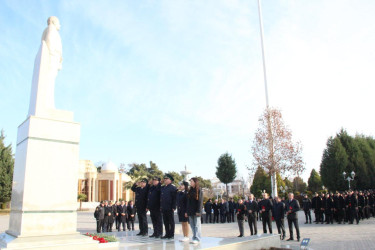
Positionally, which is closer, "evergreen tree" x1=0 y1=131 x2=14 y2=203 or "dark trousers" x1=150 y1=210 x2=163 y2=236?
"dark trousers" x1=150 y1=210 x2=163 y2=236

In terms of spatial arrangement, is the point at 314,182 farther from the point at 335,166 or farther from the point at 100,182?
the point at 100,182

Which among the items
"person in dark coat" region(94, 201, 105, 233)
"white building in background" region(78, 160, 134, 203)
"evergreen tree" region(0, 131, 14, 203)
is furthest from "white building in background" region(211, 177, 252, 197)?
"person in dark coat" region(94, 201, 105, 233)

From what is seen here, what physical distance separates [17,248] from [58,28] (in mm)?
4706

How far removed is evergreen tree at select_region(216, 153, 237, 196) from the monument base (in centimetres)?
5134

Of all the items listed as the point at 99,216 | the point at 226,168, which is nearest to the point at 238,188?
the point at 226,168

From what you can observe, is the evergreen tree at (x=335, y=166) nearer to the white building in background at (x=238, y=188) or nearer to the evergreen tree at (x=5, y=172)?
the white building in background at (x=238, y=188)

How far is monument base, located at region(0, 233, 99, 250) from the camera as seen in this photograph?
5042 mm

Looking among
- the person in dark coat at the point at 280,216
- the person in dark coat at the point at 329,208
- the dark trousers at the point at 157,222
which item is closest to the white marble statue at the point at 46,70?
the dark trousers at the point at 157,222

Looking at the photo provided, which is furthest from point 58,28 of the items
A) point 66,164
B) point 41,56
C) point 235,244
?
point 235,244

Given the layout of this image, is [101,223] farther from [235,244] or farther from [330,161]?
[330,161]

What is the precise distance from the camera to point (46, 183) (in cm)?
586

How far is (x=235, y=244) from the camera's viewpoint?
6723 millimetres

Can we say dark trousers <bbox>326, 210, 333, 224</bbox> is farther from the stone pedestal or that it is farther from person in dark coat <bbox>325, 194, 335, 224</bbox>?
the stone pedestal

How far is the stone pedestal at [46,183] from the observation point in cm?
560
